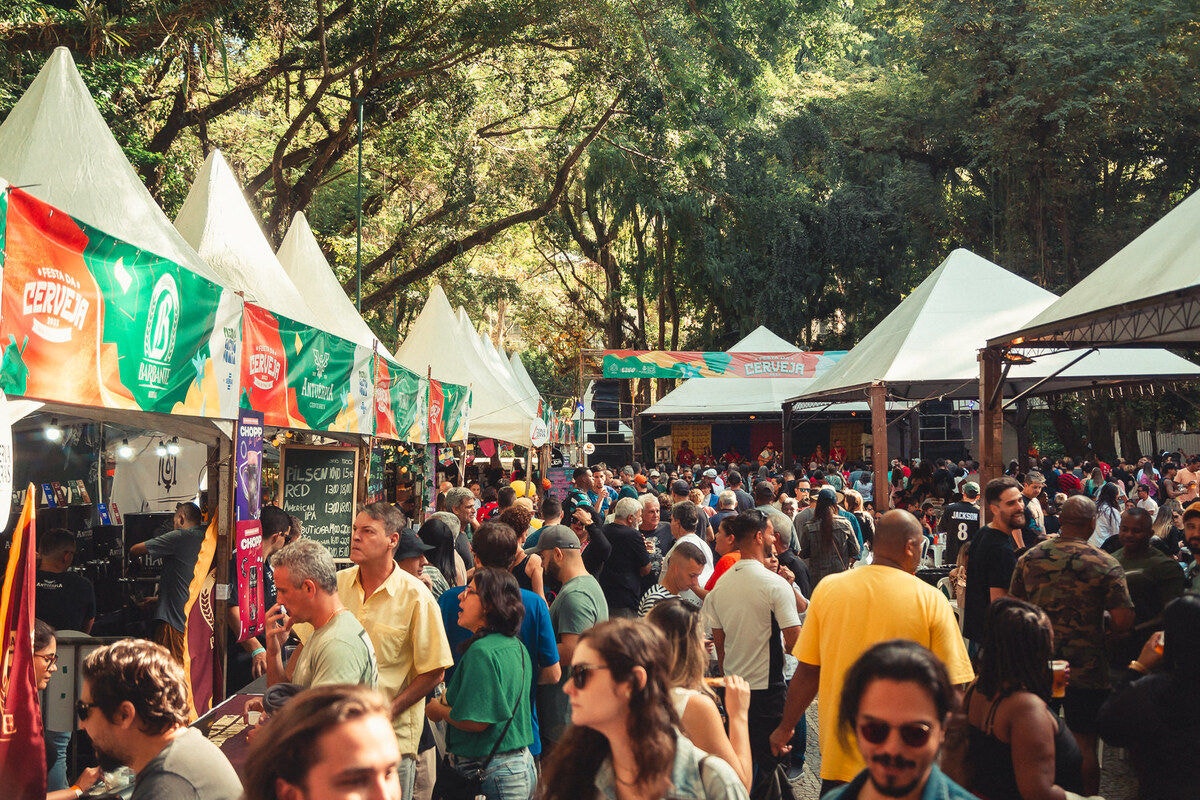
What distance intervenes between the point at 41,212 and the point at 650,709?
2.96 metres

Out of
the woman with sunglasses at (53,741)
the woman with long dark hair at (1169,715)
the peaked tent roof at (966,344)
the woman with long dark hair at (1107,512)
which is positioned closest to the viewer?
the woman with sunglasses at (53,741)

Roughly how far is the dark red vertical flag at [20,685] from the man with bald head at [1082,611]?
15.3 feet

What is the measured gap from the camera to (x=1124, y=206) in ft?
109

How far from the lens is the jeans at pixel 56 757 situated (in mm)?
5871

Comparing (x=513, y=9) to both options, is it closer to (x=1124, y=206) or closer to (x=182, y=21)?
(x=182, y=21)

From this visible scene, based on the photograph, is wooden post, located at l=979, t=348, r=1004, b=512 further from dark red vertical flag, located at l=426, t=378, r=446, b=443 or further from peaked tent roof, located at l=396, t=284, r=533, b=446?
peaked tent roof, located at l=396, t=284, r=533, b=446

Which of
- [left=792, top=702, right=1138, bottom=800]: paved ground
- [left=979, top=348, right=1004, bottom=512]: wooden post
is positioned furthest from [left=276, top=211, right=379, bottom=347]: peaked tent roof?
[left=979, top=348, right=1004, bottom=512]: wooden post

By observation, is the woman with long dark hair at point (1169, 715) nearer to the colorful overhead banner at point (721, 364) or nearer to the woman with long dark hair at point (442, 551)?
the woman with long dark hair at point (442, 551)

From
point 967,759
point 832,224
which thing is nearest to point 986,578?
point 967,759

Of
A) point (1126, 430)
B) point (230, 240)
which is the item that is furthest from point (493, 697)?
point (1126, 430)

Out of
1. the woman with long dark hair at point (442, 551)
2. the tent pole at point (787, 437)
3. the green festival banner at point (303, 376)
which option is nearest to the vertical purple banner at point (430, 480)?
the green festival banner at point (303, 376)

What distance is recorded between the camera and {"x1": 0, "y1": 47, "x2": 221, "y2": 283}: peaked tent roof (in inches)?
239

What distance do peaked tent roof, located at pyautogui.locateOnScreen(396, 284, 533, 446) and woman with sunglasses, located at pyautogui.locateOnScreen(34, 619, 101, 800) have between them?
10.2 m

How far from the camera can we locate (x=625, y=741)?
2.62 meters
